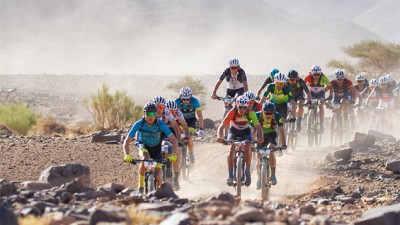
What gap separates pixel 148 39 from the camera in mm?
113062

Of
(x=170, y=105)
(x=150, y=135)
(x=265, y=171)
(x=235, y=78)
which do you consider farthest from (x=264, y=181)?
(x=235, y=78)

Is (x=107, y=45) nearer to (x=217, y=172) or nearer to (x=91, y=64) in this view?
(x=91, y=64)

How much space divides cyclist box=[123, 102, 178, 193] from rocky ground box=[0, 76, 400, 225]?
0.74 m

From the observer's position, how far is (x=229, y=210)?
32.7 ft

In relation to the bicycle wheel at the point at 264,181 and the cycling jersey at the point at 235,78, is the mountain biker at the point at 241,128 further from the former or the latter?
the cycling jersey at the point at 235,78

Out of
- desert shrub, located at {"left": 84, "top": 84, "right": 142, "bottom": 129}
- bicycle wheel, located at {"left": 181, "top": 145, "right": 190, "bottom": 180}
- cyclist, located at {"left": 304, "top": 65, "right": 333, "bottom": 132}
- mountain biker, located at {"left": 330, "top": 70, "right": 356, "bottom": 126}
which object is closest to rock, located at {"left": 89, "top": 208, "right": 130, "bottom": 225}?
bicycle wheel, located at {"left": 181, "top": 145, "right": 190, "bottom": 180}

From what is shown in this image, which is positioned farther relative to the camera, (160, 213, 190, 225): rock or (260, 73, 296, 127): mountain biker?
(260, 73, 296, 127): mountain biker

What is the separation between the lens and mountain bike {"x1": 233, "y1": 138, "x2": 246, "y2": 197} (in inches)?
611

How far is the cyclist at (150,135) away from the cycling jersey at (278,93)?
5644 mm

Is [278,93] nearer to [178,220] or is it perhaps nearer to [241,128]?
[241,128]

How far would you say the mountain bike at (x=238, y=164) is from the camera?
15.5 m

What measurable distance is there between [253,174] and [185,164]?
176 cm

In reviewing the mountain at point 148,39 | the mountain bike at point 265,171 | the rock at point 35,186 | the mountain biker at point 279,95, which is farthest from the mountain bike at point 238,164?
the mountain at point 148,39

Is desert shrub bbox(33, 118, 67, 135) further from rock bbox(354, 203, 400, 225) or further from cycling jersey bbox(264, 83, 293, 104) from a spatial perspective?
rock bbox(354, 203, 400, 225)
